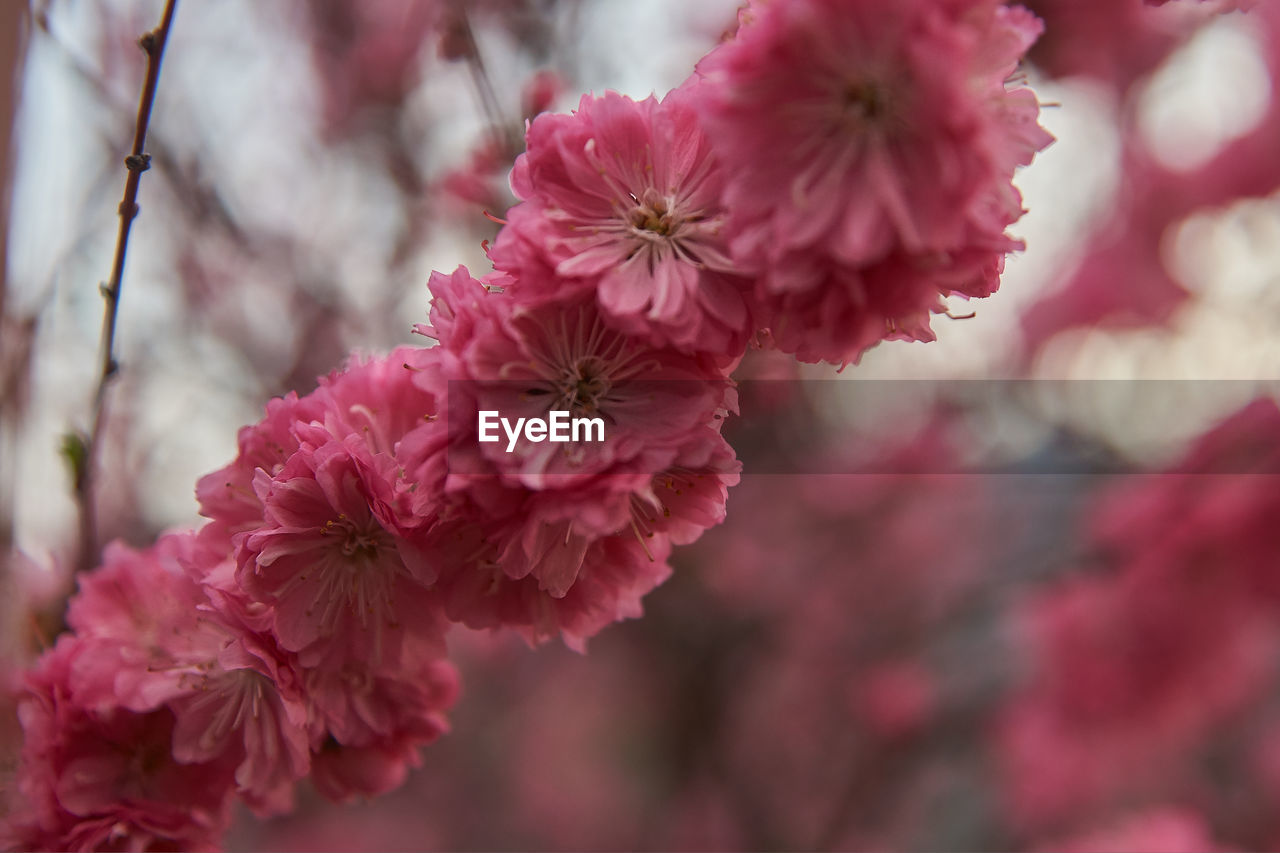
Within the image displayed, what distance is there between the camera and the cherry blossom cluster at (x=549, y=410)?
0.65m

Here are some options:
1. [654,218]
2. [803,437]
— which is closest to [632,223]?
[654,218]

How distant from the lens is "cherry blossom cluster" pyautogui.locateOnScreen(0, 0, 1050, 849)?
0.65 metres

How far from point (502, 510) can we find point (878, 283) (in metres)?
0.38

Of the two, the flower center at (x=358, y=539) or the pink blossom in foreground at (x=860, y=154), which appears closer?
the pink blossom in foreground at (x=860, y=154)

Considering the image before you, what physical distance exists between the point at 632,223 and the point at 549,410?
0.20m

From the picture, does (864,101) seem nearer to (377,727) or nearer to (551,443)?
(551,443)

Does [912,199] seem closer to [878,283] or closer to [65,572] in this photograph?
[878,283]

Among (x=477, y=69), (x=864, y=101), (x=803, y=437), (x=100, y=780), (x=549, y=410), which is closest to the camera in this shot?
(x=864, y=101)

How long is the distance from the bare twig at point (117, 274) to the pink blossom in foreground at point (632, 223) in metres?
0.42

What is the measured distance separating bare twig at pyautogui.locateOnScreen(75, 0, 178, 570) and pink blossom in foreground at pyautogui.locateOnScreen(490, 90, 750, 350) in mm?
419

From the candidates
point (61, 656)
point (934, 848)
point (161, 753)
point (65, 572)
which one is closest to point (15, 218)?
point (65, 572)

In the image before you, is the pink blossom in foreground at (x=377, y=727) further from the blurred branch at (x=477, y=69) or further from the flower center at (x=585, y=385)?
the blurred branch at (x=477, y=69)

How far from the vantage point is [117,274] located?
0.94 metres

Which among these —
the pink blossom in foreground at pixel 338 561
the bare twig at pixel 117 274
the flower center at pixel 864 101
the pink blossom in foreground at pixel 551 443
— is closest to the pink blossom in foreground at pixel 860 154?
the flower center at pixel 864 101
